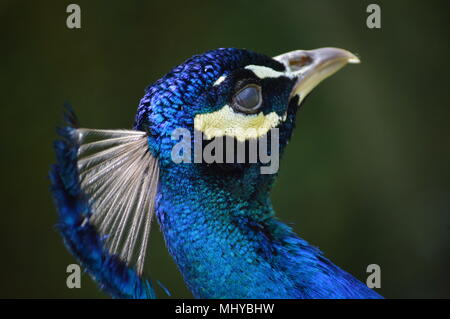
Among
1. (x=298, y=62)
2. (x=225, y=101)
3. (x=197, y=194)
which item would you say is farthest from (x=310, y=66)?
(x=197, y=194)

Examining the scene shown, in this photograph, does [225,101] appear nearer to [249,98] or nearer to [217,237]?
[249,98]

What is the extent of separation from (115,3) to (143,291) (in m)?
2.11

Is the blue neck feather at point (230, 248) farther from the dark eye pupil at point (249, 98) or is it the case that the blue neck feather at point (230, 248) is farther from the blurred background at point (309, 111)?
the blurred background at point (309, 111)

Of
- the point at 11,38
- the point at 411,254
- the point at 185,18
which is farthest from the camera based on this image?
the point at 411,254

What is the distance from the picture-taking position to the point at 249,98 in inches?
49.6

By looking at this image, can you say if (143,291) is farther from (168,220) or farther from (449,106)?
(449,106)

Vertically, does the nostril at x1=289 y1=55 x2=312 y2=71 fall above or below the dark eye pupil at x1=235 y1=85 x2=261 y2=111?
above

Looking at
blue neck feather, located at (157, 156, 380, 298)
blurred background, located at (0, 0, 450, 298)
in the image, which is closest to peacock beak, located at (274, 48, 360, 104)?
blue neck feather, located at (157, 156, 380, 298)

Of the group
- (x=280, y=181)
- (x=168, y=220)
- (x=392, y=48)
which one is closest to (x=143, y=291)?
(x=168, y=220)

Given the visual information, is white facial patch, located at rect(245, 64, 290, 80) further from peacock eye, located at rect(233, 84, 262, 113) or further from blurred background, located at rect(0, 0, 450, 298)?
blurred background, located at rect(0, 0, 450, 298)

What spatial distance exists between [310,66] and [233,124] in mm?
263

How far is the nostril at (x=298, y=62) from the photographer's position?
1.35 m

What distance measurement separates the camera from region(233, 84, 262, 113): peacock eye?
124cm

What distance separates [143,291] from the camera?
1185 mm
